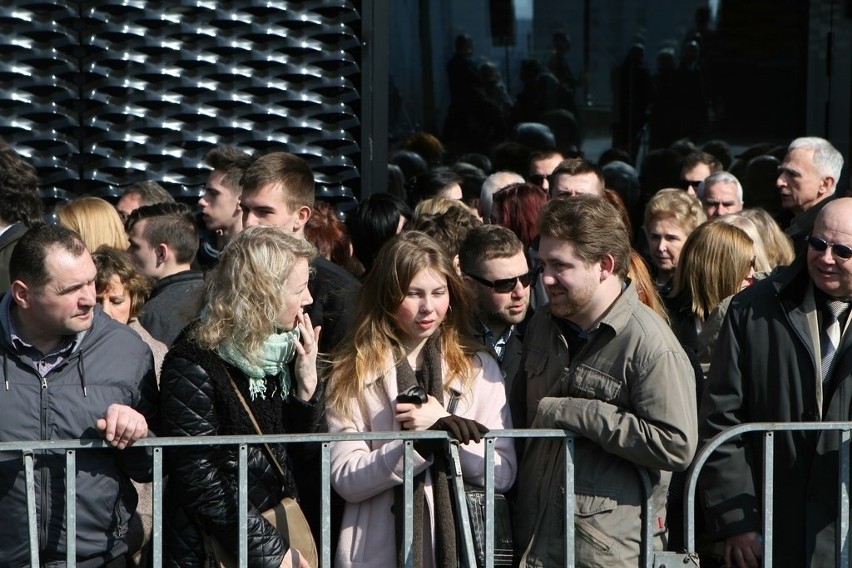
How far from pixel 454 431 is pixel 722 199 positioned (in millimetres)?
3946

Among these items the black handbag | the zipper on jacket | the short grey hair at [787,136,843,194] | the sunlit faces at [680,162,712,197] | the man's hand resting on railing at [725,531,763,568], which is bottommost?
the man's hand resting on railing at [725,531,763,568]

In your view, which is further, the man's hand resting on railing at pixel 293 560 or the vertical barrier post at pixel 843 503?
the vertical barrier post at pixel 843 503

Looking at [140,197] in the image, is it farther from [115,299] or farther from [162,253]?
[115,299]

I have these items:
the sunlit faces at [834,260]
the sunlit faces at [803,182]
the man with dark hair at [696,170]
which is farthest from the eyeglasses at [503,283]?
the man with dark hair at [696,170]

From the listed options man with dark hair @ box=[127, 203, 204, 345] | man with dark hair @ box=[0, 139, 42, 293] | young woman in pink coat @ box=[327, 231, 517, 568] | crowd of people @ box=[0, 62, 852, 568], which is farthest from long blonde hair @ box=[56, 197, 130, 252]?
young woman in pink coat @ box=[327, 231, 517, 568]

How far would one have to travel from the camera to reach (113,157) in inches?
307

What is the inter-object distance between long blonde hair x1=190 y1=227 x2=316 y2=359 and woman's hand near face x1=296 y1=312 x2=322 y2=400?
123mm

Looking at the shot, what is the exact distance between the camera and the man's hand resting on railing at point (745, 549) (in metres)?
4.10

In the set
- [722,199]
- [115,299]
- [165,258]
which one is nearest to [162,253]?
[165,258]

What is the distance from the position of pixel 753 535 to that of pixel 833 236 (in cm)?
103

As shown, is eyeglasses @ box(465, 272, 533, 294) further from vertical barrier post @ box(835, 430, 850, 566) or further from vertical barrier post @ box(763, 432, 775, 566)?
vertical barrier post @ box(835, 430, 850, 566)

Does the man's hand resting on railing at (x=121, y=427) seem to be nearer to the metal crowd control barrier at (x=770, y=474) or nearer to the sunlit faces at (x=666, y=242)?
the metal crowd control barrier at (x=770, y=474)

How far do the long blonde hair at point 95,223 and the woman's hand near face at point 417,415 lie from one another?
268 cm

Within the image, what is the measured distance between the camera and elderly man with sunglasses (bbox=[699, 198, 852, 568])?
4.10 metres
